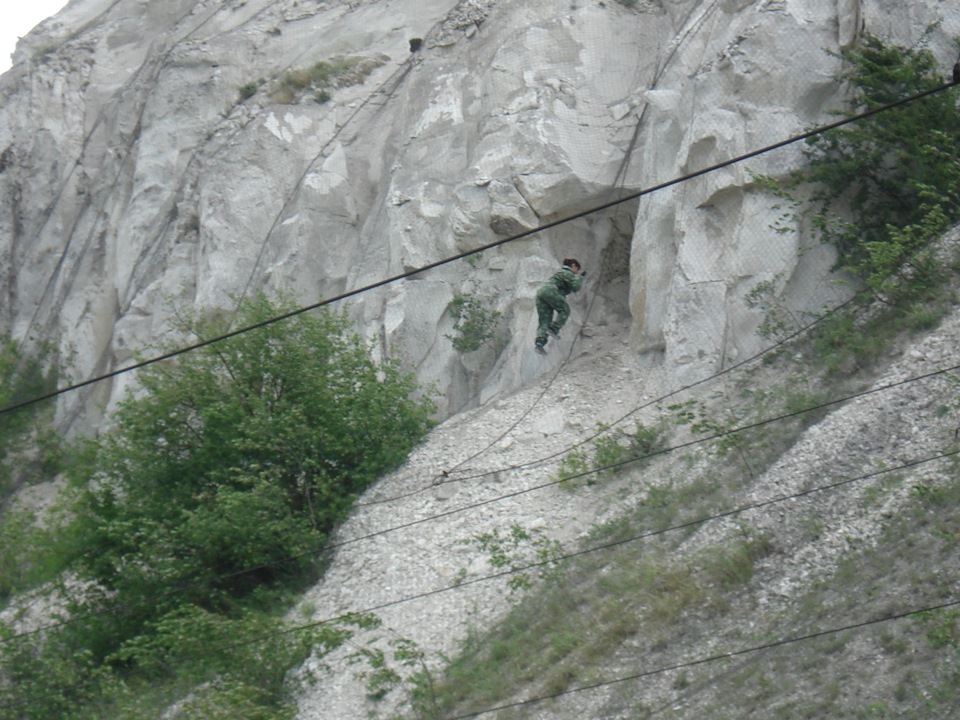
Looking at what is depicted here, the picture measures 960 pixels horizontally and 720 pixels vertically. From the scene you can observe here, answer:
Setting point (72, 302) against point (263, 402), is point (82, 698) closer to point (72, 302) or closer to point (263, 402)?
point (263, 402)

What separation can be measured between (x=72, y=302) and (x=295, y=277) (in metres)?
7.90

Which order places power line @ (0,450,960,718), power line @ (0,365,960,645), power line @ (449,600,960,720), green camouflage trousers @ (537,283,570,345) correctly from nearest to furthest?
1. power line @ (449,600,960,720)
2. power line @ (0,450,960,718)
3. power line @ (0,365,960,645)
4. green camouflage trousers @ (537,283,570,345)

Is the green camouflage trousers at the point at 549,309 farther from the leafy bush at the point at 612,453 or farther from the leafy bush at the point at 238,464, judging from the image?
the leafy bush at the point at 612,453

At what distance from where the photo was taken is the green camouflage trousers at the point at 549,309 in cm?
2011

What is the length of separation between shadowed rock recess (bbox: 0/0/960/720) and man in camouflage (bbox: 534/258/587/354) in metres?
0.56

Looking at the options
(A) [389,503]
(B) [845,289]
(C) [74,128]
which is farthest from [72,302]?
(B) [845,289]

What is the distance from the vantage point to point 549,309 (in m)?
20.3

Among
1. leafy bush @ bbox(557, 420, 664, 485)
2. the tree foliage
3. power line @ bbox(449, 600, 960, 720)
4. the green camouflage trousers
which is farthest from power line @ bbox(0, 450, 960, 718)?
the tree foliage

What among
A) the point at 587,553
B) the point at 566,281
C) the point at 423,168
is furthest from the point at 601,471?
the point at 423,168

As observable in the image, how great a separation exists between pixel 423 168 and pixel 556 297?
17.6 feet

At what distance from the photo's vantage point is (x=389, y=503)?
1881cm

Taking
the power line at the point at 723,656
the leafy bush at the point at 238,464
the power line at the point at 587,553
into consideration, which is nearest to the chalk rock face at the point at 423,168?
the leafy bush at the point at 238,464

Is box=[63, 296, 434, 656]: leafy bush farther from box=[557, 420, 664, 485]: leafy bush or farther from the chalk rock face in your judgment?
box=[557, 420, 664, 485]: leafy bush

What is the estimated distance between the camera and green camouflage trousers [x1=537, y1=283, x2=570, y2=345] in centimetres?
2011
